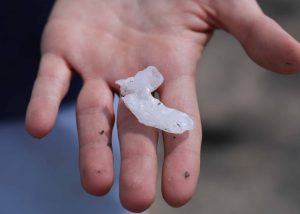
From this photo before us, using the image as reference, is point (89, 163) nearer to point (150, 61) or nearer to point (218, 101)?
point (150, 61)

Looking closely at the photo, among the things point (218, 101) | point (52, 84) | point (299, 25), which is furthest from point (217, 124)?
point (52, 84)

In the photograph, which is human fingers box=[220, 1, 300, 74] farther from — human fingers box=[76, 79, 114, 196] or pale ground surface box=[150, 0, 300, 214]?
pale ground surface box=[150, 0, 300, 214]

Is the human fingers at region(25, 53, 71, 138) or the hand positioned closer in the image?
the hand

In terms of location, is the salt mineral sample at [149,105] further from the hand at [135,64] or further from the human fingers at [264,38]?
the human fingers at [264,38]

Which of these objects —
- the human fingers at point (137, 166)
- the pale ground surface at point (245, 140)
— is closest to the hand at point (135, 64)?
the human fingers at point (137, 166)

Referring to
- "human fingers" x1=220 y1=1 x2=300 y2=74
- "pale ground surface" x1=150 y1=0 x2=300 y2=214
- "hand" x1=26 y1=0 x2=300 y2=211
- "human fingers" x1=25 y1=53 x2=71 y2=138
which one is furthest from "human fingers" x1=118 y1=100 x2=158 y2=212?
"pale ground surface" x1=150 y1=0 x2=300 y2=214

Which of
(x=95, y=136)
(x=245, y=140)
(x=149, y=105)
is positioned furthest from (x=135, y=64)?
(x=245, y=140)

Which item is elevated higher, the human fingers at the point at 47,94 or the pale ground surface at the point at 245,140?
the human fingers at the point at 47,94
